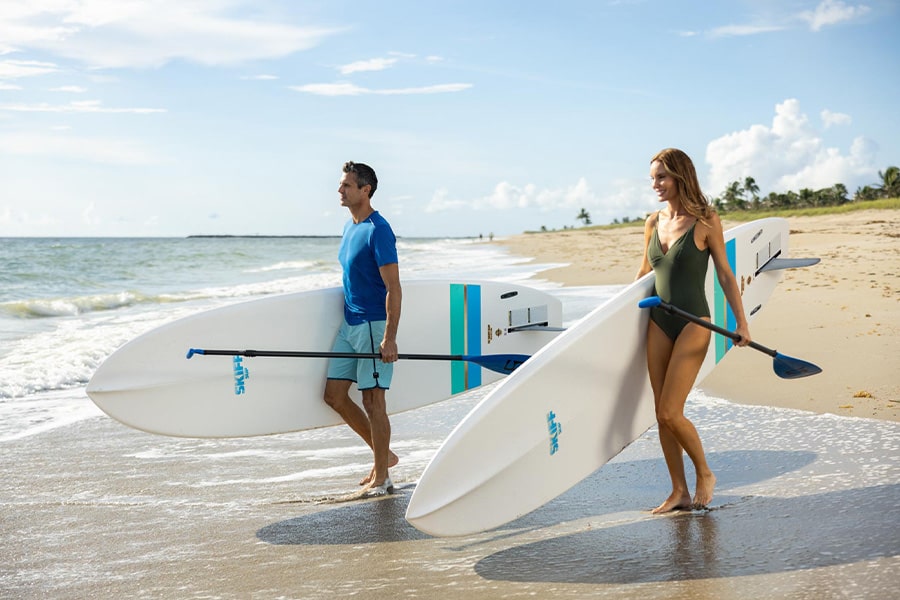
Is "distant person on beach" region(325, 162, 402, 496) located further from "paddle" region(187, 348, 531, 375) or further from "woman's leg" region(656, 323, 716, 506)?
"woman's leg" region(656, 323, 716, 506)

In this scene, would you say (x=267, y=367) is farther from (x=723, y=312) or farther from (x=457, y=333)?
(x=723, y=312)

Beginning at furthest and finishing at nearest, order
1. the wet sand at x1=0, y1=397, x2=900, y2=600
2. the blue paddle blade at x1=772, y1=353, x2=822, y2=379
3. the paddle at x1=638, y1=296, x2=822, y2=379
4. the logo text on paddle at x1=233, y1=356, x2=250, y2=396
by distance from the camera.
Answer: the logo text on paddle at x1=233, y1=356, x2=250, y2=396
the blue paddle blade at x1=772, y1=353, x2=822, y2=379
the paddle at x1=638, y1=296, x2=822, y2=379
the wet sand at x1=0, y1=397, x2=900, y2=600

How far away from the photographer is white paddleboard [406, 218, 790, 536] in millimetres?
2734

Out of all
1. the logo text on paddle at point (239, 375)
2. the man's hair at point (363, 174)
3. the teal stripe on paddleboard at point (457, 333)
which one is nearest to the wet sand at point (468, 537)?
the logo text on paddle at point (239, 375)

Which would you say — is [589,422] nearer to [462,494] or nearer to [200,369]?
[462,494]

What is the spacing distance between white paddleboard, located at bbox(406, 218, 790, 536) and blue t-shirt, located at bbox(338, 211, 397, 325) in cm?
84

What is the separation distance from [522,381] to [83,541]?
162cm

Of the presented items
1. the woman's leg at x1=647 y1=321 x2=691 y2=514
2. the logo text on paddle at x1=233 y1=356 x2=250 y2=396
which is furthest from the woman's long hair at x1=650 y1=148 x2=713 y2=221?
the logo text on paddle at x1=233 y1=356 x2=250 y2=396

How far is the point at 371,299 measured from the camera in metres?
3.69

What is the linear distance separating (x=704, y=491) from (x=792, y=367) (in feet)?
2.22

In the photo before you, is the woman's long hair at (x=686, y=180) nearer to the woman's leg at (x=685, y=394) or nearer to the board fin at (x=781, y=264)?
the woman's leg at (x=685, y=394)

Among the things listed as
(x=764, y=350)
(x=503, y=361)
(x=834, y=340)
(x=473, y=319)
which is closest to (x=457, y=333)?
(x=473, y=319)

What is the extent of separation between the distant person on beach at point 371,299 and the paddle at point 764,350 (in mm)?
1015

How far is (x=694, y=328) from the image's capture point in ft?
10.2
